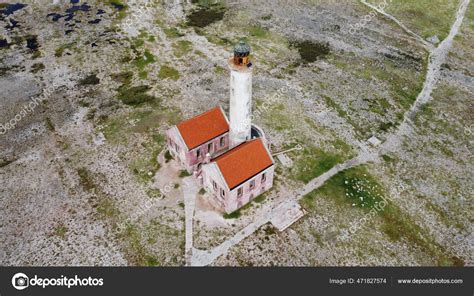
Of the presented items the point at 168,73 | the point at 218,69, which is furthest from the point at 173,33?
the point at 218,69

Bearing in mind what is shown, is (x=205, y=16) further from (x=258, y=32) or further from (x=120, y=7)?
(x=120, y=7)

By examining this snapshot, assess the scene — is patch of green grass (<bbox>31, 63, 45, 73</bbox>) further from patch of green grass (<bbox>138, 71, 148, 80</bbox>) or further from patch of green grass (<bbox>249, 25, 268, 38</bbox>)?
patch of green grass (<bbox>249, 25, 268, 38</bbox>)

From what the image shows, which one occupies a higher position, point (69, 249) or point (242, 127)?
point (242, 127)

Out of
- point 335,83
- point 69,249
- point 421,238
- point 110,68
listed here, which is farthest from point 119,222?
point 335,83

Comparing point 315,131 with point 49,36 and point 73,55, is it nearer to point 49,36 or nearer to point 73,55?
point 73,55
